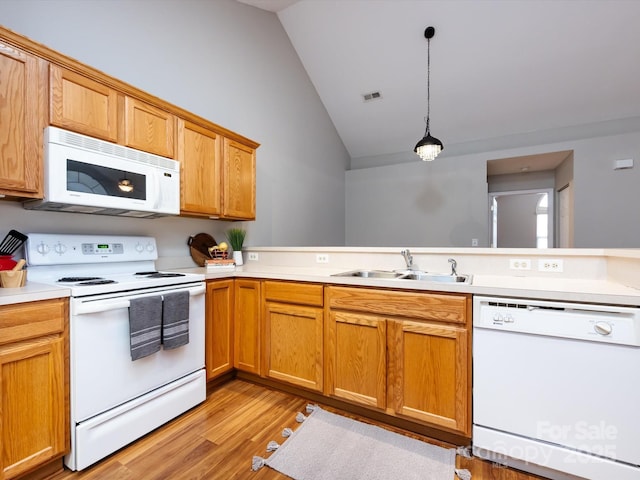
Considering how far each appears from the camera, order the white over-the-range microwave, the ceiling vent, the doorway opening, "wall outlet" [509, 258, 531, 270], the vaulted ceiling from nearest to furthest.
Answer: the white over-the-range microwave, "wall outlet" [509, 258, 531, 270], the vaulted ceiling, the ceiling vent, the doorway opening

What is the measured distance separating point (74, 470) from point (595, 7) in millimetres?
5275

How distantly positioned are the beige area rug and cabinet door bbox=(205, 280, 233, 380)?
725mm

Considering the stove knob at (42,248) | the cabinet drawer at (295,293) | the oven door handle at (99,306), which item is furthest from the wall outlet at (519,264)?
the stove knob at (42,248)

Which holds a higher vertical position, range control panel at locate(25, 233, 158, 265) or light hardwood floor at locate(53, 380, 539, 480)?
range control panel at locate(25, 233, 158, 265)

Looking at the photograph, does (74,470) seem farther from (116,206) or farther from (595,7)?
(595,7)

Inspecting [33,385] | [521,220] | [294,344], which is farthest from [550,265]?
[521,220]

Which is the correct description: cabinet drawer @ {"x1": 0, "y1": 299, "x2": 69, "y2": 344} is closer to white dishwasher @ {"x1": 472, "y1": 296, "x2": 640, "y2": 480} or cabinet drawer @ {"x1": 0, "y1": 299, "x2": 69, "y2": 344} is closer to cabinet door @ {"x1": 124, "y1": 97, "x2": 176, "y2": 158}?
cabinet door @ {"x1": 124, "y1": 97, "x2": 176, "y2": 158}

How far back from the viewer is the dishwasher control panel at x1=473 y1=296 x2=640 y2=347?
121 cm

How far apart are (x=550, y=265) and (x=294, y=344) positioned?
1723mm

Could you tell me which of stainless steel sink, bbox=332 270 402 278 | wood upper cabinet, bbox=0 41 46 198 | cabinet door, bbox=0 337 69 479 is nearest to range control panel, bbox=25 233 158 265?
wood upper cabinet, bbox=0 41 46 198

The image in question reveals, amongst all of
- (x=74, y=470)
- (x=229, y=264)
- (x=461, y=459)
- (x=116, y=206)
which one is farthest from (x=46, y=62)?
(x=461, y=459)

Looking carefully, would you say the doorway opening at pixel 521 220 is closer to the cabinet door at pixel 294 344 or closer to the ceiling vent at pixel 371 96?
the ceiling vent at pixel 371 96

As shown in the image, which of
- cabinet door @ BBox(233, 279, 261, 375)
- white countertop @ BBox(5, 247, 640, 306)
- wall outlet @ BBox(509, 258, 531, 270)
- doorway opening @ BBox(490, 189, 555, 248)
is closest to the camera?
white countertop @ BBox(5, 247, 640, 306)

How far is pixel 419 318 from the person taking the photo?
5.32 feet
